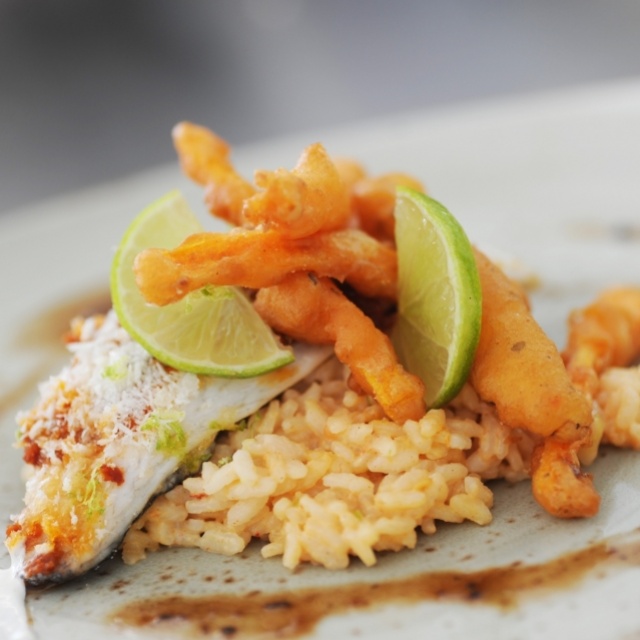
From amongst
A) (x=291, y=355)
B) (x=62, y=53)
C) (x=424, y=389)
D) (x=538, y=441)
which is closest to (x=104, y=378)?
(x=291, y=355)

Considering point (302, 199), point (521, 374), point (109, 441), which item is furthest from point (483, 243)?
point (109, 441)

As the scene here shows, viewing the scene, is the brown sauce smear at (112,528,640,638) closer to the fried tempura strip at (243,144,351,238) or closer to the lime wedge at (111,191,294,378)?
the lime wedge at (111,191,294,378)

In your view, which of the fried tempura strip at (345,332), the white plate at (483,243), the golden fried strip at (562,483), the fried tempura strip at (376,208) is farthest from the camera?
the fried tempura strip at (376,208)

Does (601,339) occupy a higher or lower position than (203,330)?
lower

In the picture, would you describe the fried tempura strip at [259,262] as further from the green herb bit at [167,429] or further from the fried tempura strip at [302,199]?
the green herb bit at [167,429]

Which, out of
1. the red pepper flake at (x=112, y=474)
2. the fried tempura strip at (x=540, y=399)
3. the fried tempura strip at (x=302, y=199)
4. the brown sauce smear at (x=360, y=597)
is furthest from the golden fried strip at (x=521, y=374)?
the red pepper flake at (x=112, y=474)

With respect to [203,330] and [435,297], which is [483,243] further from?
[203,330]

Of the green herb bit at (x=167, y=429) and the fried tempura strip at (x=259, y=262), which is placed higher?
the fried tempura strip at (x=259, y=262)
